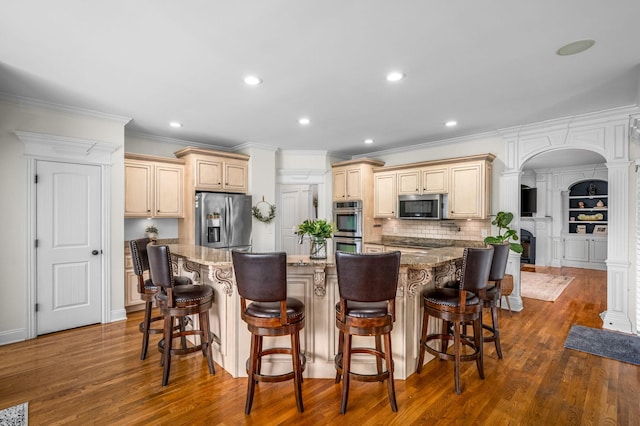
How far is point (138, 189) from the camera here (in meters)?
4.66

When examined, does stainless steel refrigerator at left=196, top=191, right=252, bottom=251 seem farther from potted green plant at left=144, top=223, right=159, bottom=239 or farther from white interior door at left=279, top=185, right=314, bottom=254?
white interior door at left=279, top=185, right=314, bottom=254

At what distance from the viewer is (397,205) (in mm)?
5797

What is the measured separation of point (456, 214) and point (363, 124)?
2.04m

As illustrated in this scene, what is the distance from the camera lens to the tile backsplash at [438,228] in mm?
5211

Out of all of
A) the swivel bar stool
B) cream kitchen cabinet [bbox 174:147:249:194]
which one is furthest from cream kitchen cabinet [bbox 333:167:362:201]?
the swivel bar stool

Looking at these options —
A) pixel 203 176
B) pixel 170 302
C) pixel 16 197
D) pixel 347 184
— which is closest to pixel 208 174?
pixel 203 176

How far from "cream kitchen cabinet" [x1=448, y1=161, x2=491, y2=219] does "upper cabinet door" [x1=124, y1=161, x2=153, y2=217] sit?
179 inches

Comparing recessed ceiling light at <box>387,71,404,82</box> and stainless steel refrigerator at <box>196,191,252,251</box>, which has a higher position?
recessed ceiling light at <box>387,71,404,82</box>

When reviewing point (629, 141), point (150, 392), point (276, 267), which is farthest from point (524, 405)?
point (629, 141)

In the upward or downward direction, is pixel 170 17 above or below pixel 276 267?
above

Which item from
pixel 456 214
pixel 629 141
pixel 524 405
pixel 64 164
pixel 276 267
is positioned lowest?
pixel 524 405

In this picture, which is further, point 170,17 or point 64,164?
point 64,164

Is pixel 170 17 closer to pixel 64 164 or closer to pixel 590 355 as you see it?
pixel 64 164

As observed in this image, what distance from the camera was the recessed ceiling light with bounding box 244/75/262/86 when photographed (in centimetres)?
301
